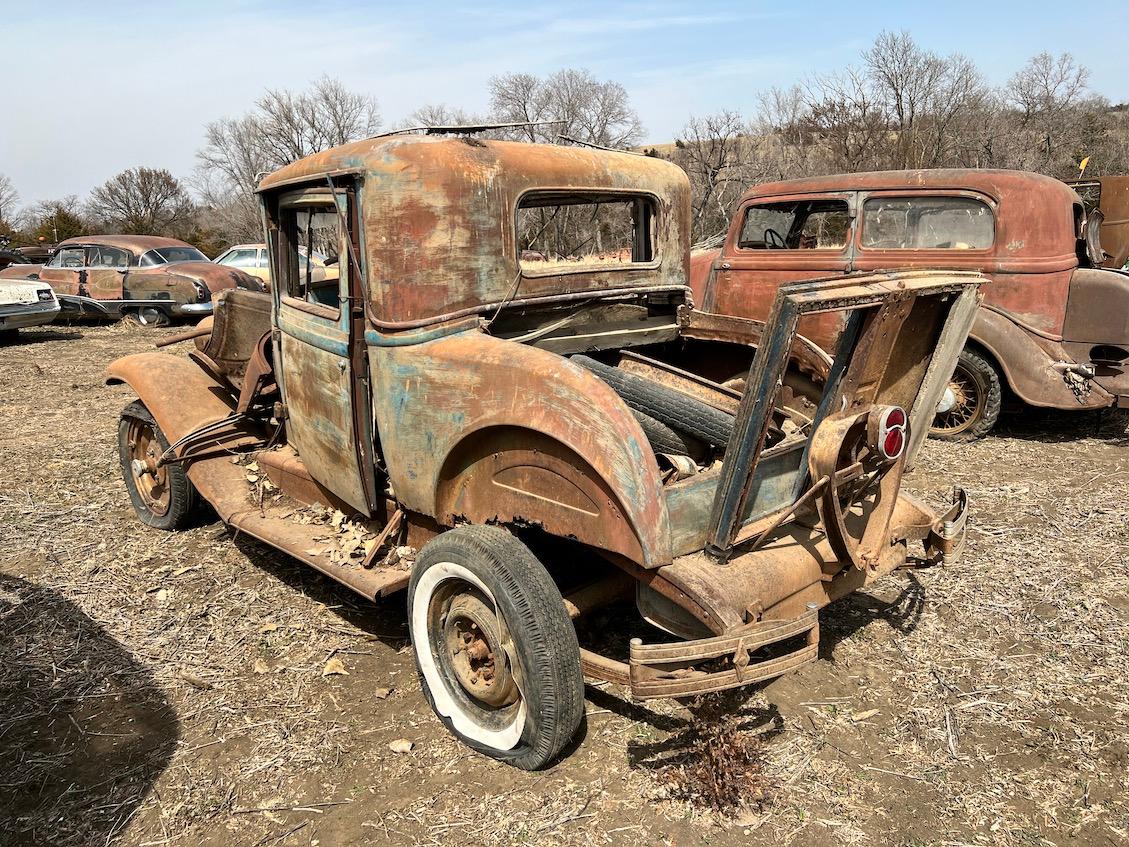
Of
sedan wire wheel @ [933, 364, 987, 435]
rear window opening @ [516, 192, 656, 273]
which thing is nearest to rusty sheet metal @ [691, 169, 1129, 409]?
sedan wire wheel @ [933, 364, 987, 435]

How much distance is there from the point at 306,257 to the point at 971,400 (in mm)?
5662

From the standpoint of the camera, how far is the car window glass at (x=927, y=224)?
673cm

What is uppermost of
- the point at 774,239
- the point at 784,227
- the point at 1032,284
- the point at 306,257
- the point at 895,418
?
the point at 784,227

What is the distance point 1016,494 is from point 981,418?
58.1 inches

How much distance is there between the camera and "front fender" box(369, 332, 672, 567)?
2451mm

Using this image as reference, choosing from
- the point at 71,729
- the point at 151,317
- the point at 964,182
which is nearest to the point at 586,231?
the point at 71,729

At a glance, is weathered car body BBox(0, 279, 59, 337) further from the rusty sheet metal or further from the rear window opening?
the rusty sheet metal

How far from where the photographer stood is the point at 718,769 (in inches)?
105

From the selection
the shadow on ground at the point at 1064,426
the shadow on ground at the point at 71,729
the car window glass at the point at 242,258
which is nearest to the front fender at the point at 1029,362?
the shadow on ground at the point at 1064,426

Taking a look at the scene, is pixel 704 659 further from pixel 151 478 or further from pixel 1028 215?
pixel 1028 215

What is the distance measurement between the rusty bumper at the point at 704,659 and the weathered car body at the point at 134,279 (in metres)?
13.7

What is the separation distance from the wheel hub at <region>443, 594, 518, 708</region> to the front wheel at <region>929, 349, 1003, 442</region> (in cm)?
516

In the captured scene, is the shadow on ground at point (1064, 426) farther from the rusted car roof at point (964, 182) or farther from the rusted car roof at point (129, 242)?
the rusted car roof at point (129, 242)

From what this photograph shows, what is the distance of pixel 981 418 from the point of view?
265 inches
